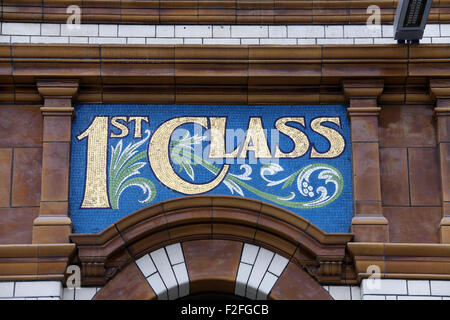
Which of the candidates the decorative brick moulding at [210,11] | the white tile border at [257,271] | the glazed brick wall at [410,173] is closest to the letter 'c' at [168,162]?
the white tile border at [257,271]

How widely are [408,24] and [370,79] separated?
0.77 m

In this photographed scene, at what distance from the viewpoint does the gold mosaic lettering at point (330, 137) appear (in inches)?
558

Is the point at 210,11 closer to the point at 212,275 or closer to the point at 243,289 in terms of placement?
Result: the point at 212,275

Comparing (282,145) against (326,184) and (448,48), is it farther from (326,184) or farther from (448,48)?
(448,48)

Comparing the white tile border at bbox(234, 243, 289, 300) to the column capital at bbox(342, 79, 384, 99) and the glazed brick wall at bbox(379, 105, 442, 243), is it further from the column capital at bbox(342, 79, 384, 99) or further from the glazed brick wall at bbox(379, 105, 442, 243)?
the column capital at bbox(342, 79, 384, 99)

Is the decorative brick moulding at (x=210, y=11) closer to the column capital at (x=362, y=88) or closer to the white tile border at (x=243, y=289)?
the column capital at (x=362, y=88)

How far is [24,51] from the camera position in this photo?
1427 centimetres

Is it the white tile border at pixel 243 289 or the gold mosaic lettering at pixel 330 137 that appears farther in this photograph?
the gold mosaic lettering at pixel 330 137

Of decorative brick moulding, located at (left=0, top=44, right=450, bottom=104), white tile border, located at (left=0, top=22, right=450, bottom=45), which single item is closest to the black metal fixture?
decorative brick moulding, located at (left=0, top=44, right=450, bottom=104)

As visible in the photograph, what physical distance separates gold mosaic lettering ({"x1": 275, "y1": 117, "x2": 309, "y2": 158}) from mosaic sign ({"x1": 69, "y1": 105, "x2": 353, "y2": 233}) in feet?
0.04

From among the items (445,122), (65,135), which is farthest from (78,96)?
(445,122)

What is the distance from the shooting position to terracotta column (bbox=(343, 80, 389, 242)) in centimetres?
1366

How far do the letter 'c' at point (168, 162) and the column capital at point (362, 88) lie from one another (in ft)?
5.47

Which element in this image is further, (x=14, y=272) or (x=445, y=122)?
(x=445, y=122)
